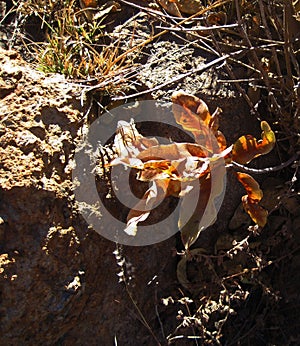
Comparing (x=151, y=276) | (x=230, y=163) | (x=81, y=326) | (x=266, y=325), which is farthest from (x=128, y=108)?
(x=266, y=325)

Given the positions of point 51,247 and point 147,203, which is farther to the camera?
point 147,203

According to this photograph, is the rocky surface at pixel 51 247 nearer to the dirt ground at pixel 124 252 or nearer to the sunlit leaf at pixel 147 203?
the dirt ground at pixel 124 252

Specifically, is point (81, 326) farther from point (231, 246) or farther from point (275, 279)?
point (275, 279)

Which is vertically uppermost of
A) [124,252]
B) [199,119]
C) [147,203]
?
[199,119]

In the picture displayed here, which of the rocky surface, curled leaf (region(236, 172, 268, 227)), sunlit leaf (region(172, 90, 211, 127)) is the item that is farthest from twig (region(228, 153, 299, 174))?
the rocky surface

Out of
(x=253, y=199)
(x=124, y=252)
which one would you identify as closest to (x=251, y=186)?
(x=253, y=199)

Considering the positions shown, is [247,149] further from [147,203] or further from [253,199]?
[147,203]

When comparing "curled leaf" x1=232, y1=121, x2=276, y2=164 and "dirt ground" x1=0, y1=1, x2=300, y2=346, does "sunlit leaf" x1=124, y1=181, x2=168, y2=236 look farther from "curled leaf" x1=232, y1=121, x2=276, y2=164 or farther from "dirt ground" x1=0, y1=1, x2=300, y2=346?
"curled leaf" x1=232, y1=121, x2=276, y2=164
